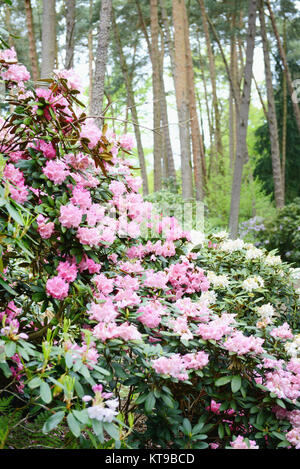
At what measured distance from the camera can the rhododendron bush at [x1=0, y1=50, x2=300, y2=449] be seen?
1610mm

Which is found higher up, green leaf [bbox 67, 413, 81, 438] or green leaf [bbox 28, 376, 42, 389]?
green leaf [bbox 28, 376, 42, 389]

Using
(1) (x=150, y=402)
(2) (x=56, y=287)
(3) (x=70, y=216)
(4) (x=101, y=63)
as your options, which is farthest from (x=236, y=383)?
(4) (x=101, y=63)

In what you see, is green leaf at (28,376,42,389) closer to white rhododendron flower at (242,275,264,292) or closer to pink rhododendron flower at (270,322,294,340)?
pink rhododendron flower at (270,322,294,340)

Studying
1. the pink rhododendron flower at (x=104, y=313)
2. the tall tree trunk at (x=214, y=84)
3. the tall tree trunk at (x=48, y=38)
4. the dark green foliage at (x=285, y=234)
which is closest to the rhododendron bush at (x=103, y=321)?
the pink rhododendron flower at (x=104, y=313)

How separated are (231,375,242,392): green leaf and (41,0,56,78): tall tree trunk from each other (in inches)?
159

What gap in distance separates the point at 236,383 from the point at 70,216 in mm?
957

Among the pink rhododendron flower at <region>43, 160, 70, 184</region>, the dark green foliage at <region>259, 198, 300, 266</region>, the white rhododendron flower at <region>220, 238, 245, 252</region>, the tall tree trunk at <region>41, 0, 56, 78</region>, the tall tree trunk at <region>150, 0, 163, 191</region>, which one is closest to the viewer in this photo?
the pink rhododendron flower at <region>43, 160, 70, 184</region>

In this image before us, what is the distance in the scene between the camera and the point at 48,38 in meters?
4.98

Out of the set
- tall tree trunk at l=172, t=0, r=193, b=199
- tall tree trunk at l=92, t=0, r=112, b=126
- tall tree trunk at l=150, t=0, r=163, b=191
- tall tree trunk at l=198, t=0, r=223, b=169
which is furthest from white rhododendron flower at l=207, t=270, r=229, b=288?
tall tree trunk at l=198, t=0, r=223, b=169

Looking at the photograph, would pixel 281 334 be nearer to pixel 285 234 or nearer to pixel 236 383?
pixel 236 383

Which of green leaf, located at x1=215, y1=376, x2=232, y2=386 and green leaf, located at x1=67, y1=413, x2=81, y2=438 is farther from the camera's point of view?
green leaf, located at x1=215, y1=376, x2=232, y2=386

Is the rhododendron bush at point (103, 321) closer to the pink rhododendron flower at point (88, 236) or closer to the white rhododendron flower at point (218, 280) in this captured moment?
the pink rhododendron flower at point (88, 236)
